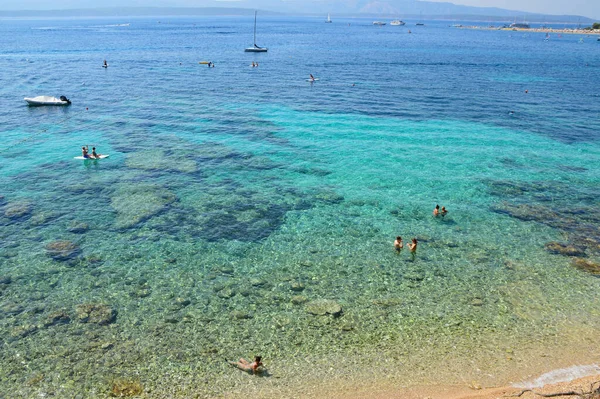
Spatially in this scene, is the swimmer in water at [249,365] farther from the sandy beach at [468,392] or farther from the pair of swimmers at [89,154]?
the pair of swimmers at [89,154]

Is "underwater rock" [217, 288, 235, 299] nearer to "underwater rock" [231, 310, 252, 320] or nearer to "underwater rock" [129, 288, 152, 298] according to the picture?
"underwater rock" [231, 310, 252, 320]

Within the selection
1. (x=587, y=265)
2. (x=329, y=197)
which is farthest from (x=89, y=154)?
(x=587, y=265)

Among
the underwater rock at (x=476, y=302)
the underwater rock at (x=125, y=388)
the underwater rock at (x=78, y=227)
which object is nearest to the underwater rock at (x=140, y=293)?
→ the underwater rock at (x=125, y=388)

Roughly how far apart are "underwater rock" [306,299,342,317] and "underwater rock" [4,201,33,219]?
68.9 feet

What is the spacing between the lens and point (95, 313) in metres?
20.5

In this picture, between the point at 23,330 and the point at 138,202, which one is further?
the point at 138,202

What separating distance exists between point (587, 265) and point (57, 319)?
2796 centimetres

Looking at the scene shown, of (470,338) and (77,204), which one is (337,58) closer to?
(77,204)

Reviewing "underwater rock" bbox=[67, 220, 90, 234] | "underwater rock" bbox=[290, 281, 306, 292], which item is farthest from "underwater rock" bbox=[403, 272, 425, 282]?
"underwater rock" bbox=[67, 220, 90, 234]

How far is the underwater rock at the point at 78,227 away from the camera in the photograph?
27525 mm

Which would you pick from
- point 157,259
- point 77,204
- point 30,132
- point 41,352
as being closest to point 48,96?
point 30,132

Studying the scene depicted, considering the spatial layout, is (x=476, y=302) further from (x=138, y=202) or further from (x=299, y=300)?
(x=138, y=202)

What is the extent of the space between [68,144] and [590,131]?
189ft

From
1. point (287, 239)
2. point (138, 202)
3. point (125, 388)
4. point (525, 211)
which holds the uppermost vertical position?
point (525, 211)
